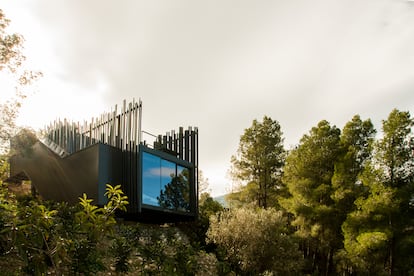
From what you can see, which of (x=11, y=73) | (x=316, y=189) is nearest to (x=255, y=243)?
(x=316, y=189)

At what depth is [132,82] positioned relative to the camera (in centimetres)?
1030

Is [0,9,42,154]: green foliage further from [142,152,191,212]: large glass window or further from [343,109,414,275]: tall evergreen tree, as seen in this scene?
[343,109,414,275]: tall evergreen tree

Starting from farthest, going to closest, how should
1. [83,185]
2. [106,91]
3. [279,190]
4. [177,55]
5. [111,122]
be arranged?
[279,190] → [111,122] → [83,185] → [106,91] → [177,55]

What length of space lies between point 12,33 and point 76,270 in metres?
8.17

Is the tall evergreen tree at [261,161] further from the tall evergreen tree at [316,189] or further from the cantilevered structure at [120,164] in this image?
the cantilevered structure at [120,164]

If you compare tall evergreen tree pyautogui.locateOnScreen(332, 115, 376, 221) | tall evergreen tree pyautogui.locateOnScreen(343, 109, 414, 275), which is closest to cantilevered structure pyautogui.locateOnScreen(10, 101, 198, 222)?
tall evergreen tree pyautogui.locateOnScreen(332, 115, 376, 221)

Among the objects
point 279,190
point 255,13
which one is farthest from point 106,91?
point 279,190

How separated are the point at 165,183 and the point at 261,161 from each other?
935 centimetres

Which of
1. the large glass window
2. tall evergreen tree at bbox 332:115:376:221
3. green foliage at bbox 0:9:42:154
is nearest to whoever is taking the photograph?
green foliage at bbox 0:9:42:154

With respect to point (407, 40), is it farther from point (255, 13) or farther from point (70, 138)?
point (70, 138)

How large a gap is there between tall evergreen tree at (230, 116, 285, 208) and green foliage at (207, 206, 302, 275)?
10.1m

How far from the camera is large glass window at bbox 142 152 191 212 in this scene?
1497 cm

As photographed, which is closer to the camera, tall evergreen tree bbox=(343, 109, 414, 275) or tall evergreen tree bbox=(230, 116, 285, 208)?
tall evergreen tree bbox=(343, 109, 414, 275)

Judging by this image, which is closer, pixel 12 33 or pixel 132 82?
pixel 132 82
